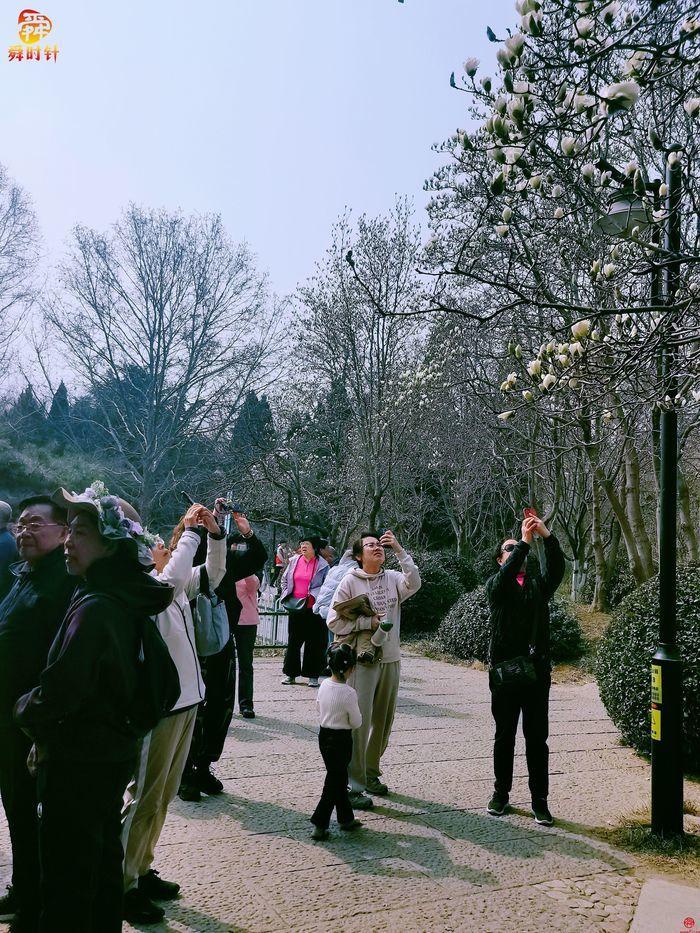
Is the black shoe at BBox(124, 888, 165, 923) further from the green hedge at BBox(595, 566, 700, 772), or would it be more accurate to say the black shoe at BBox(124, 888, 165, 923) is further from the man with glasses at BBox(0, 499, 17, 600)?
the green hedge at BBox(595, 566, 700, 772)

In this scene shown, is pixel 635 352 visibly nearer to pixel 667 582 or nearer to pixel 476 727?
pixel 667 582

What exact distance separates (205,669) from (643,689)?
12.8 ft

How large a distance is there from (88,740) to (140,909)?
131cm

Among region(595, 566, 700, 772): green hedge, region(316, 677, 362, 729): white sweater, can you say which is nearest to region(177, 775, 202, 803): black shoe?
region(316, 677, 362, 729): white sweater

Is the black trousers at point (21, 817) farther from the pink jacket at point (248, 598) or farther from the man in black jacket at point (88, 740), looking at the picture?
the pink jacket at point (248, 598)

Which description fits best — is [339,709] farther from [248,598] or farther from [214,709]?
[248,598]

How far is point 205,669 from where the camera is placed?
5289 millimetres

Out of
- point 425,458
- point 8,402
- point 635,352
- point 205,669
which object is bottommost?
point 205,669

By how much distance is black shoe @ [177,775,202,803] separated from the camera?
5148 mm

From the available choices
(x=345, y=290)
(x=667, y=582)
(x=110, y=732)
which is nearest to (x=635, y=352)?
(x=667, y=582)

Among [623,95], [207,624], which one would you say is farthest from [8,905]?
[623,95]

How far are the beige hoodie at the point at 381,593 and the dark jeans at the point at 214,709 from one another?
2.67ft

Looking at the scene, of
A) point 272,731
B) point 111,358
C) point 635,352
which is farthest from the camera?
point 111,358

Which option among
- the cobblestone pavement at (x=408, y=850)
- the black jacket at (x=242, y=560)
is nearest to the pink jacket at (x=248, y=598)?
the cobblestone pavement at (x=408, y=850)
